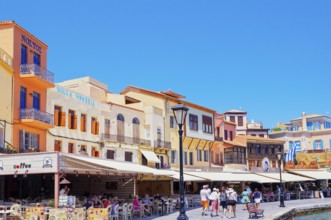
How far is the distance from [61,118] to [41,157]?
12.7m

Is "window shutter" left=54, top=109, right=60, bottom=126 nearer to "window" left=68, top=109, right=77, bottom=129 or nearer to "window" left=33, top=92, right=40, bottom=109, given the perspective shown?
"window" left=68, top=109, right=77, bottom=129

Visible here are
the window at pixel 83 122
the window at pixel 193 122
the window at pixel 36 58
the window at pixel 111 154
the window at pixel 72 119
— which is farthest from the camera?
the window at pixel 193 122

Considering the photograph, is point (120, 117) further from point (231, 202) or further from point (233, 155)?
point (233, 155)

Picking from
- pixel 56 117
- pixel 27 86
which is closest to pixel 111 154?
pixel 56 117

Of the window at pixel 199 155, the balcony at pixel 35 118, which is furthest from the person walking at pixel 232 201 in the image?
the window at pixel 199 155

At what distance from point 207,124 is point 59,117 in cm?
2108

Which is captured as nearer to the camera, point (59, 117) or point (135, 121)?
point (59, 117)

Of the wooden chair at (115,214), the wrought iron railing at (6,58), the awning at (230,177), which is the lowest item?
the wooden chair at (115,214)

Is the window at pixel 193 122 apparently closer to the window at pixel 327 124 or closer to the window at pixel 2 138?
the window at pixel 2 138

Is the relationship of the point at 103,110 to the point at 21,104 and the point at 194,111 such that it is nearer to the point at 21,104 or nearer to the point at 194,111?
the point at 21,104

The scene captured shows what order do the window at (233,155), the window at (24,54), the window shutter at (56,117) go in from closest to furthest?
1. the window at (24,54)
2. the window shutter at (56,117)
3. the window at (233,155)

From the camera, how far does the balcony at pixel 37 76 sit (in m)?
26.6

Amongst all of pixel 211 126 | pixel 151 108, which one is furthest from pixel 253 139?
pixel 151 108

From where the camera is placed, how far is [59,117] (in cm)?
3052
